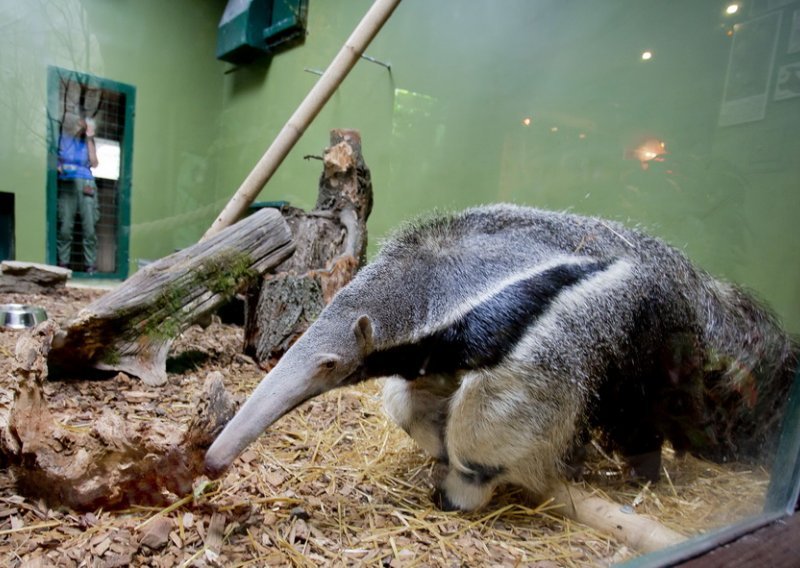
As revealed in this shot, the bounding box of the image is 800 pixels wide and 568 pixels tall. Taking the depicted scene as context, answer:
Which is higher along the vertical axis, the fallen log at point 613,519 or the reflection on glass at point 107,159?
the reflection on glass at point 107,159

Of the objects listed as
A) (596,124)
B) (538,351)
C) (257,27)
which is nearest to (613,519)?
(538,351)

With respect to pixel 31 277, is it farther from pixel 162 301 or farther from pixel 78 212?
pixel 162 301

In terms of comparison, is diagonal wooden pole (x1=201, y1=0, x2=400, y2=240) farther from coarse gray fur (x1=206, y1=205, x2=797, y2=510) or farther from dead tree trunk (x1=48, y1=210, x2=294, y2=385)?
coarse gray fur (x1=206, y1=205, x2=797, y2=510)

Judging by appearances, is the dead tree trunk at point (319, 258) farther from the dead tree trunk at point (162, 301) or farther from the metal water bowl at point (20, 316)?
the metal water bowl at point (20, 316)

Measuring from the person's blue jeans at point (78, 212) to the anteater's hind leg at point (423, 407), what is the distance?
12.8 feet

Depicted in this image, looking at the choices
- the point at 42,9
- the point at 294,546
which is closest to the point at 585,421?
the point at 294,546

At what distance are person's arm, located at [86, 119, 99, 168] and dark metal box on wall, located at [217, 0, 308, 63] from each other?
152 cm

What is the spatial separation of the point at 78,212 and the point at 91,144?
675mm

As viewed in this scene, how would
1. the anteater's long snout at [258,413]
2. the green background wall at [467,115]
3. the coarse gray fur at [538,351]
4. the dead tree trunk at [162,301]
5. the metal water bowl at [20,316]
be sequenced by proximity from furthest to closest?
the metal water bowl at [20,316]
the dead tree trunk at [162,301]
the green background wall at [467,115]
the coarse gray fur at [538,351]
the anteater's long snout at [258,413]

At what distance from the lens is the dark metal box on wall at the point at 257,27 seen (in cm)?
542

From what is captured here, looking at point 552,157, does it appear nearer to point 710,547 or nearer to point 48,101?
point 710,547

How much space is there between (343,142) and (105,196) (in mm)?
2408

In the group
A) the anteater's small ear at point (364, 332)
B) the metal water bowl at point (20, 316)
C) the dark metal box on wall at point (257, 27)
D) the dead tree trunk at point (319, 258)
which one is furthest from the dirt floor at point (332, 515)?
the dark metal box on wall at point (257, 27)

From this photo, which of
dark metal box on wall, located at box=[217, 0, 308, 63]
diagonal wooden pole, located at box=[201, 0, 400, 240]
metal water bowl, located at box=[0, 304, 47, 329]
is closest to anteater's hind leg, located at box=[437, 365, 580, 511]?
diagonal wooden pole, located at box=[201, 0, 400, 240]
